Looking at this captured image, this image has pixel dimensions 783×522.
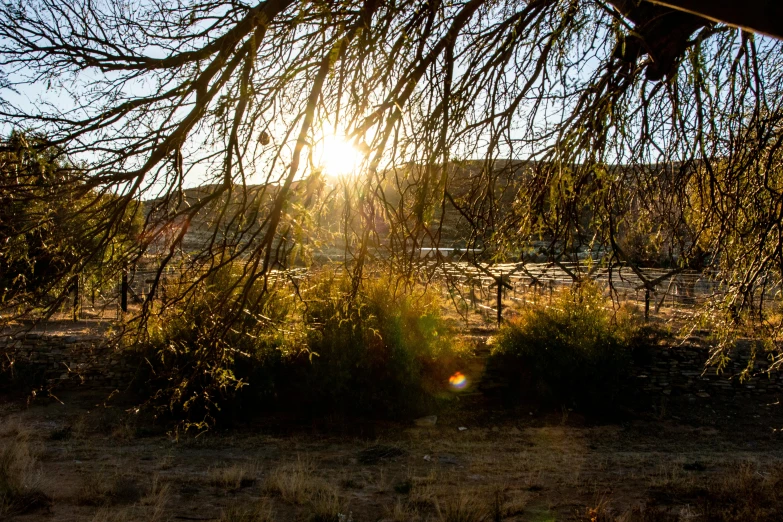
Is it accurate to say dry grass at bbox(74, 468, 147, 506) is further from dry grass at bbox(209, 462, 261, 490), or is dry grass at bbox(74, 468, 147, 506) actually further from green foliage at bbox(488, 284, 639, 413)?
green foliage at bbox(488, 284, 639, 413)

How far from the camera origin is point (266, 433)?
13.4m

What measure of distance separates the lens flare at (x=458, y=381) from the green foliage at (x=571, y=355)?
1249 millimetres

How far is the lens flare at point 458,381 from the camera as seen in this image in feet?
51.8

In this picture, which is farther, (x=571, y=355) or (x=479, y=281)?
(x=571, y=355)

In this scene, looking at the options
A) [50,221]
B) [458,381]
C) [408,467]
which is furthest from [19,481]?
[458,381]

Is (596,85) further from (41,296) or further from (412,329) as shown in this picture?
(412,329)

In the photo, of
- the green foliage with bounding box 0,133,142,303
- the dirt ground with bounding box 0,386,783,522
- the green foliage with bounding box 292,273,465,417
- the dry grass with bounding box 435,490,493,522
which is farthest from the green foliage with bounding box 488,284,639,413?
the green foliage with bounding box 0,133,142,303

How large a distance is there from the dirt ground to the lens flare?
2.62 ft

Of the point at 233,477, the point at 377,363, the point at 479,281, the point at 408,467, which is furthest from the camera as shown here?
the point at 377,363

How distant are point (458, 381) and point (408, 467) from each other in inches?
204

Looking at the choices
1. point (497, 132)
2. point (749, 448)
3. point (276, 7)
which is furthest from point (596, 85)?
point (749, 448)

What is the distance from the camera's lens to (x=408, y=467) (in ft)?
35.9

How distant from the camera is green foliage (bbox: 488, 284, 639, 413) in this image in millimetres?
14742

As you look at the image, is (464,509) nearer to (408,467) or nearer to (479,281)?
(408,467)
